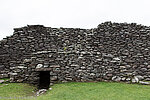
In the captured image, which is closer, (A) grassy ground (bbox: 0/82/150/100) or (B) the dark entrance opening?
(A) grassy ground (bbox: 0/82/150/100)

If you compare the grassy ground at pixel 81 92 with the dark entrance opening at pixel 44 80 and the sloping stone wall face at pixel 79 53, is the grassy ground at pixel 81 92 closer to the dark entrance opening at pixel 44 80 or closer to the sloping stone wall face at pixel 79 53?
the sloping stone wall face at pixel 79 53

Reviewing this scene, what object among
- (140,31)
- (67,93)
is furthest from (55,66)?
(140,31)

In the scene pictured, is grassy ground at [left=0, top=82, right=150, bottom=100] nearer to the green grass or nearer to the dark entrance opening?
the green grass

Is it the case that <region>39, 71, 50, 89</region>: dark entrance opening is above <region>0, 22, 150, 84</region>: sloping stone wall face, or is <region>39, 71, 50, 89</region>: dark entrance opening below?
below

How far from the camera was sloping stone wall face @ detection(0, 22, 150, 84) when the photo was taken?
9.87 metres

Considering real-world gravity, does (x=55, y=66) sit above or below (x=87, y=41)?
below

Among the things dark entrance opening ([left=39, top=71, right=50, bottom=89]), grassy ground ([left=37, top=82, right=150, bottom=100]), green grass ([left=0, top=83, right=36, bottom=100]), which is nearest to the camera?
grassy ground ([left=37, top=82, right=150, bottom=100])

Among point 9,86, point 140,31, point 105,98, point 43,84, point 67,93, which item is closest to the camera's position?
point 105,98

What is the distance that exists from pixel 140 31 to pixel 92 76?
591 centimetres

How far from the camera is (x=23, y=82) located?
9.85 m

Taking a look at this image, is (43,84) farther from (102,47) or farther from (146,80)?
(146,80)

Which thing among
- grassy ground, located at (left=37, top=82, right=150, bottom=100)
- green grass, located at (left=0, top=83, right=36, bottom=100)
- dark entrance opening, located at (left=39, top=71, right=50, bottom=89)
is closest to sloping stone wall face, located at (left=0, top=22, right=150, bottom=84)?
green grass, located at (left=0, top=83, right=36, bottom=100)

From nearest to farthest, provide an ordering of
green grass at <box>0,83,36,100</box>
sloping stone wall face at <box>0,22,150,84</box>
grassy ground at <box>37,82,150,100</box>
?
grassy ground at <box>37,82,150,100</box>, green grass at <box>0,83,36,100</box>, sloping stone wall face at <box>0,22,150,84</box>

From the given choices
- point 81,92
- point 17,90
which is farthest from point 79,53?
point 17,90
